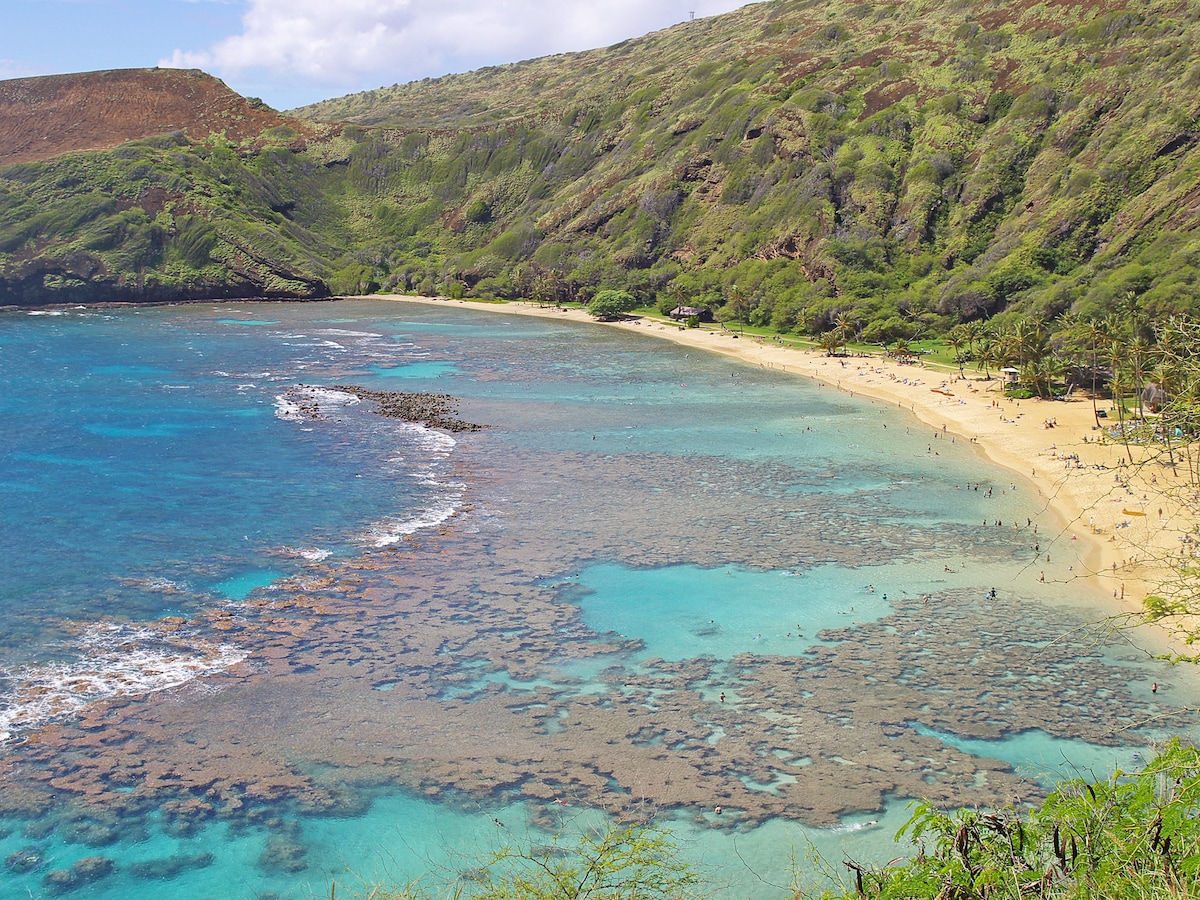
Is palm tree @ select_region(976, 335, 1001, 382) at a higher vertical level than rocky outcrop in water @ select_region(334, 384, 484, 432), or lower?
higher

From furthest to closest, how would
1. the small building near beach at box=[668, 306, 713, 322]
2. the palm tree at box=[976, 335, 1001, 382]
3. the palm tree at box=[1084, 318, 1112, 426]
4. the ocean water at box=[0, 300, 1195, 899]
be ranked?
the small building near beach at box=[668, 306, 713, 322] < the palm tree at box=[976, 335, 1001, 382] < the palm tree at box=[1084, 318, 1112, 426] < the ocean water at box=[0, 300, 1195, 899]

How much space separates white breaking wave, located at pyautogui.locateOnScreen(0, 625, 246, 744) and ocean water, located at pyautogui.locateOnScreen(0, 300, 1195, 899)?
0.40 ft

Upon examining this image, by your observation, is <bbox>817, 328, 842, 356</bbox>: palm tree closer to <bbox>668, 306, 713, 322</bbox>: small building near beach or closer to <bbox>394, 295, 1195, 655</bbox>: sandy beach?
<bbox>394, 295, 1195, 655</bbox>: sandy beach

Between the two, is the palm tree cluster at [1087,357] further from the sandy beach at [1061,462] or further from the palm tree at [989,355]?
the sandy beach at [1061,462]

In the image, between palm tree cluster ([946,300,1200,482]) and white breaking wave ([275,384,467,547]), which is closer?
white breaking wave ([275,384,467,547])

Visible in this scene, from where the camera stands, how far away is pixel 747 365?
10619 cm

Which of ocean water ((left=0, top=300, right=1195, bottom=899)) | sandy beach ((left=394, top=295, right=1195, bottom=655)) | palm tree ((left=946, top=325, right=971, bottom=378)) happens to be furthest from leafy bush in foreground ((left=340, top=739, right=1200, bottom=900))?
palm tree ((left=946, top=325, right=971, bottom=378))

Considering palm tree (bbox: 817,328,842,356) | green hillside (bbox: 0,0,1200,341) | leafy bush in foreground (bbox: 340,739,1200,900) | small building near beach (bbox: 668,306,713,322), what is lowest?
palm tree (bbox: 817,328,842,356)

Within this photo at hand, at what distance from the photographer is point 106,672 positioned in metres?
32.8

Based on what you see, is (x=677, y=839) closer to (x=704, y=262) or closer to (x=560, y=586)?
(x=560, y=586)

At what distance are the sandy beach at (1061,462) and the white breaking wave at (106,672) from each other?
28.1m

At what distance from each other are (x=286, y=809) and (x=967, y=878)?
2056 cm

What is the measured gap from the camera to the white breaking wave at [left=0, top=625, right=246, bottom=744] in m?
30.3

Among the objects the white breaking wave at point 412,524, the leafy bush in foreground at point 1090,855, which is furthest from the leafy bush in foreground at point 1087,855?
the white breaking wave at point 412,524
